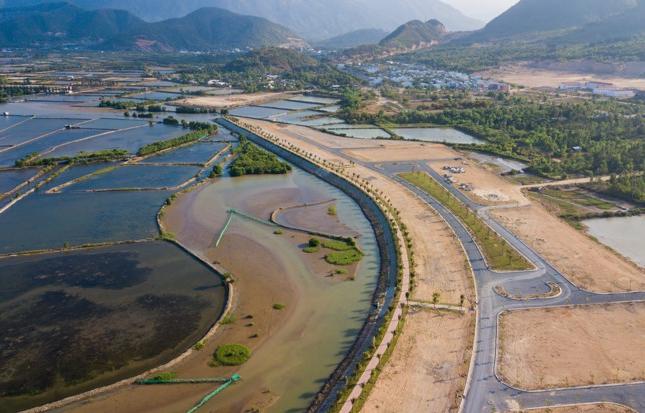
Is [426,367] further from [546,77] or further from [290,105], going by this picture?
[546,77]

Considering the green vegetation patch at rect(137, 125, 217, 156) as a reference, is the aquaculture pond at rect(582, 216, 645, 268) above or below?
below

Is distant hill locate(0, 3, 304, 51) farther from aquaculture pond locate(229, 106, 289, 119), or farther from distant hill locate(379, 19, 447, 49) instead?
aquaculture pond locate(229, 106, 289, 119)

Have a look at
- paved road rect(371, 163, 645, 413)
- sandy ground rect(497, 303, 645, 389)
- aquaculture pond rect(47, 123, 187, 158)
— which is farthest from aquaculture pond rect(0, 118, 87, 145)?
sandy ground rect(497, 303, 645, 389)

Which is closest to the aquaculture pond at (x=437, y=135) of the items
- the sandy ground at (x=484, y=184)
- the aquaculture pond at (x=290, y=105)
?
the sandy ground at (x=484, y=184)

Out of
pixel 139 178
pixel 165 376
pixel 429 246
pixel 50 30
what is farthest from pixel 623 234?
pixel 50 30

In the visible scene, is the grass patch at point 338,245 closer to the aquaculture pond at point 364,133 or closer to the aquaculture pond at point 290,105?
the aquaculture pond at point 364,133
